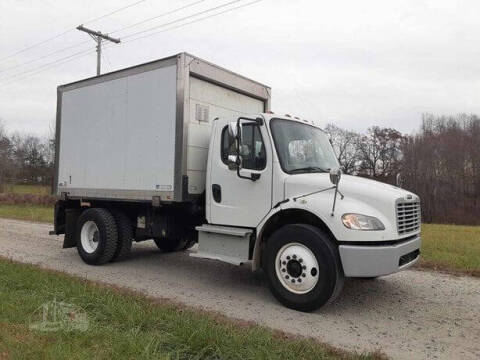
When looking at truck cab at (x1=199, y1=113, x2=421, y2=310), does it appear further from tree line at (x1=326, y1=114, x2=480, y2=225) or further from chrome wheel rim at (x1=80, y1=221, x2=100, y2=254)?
tree line at (x1=326, y1=114, x2=480, y2=225)

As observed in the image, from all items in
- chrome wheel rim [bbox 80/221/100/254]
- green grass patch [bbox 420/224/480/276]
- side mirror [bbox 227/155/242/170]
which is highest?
side mirror [bbox 227/155/242/170]

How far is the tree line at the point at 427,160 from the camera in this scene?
1882 inches

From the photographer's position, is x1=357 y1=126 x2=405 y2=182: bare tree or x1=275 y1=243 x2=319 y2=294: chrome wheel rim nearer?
x1=275 y1=243 x2=319 y2=294: chrome wheel rim

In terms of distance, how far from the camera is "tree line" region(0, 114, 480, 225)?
47812 millimetres

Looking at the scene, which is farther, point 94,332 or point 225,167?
point 225,167

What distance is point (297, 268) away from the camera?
540cm

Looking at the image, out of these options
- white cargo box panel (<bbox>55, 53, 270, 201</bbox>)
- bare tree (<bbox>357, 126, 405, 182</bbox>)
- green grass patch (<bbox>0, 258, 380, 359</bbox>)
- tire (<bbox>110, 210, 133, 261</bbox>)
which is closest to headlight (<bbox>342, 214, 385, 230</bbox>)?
green grass patch (<bbox>0, 258, 380, 359</bbox>)

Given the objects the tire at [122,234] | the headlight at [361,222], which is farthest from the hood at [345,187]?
the tire at [122,234]

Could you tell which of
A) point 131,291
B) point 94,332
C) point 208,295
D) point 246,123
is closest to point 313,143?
point 246,123

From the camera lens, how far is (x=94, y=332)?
4.04 meters

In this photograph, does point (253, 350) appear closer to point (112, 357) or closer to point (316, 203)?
point (112, 357)

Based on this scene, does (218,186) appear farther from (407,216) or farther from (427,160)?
(427,160)

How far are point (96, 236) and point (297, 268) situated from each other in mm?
4488

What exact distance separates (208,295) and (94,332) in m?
2.28
